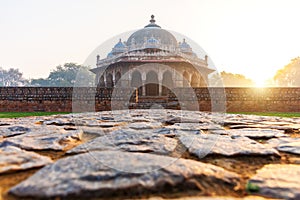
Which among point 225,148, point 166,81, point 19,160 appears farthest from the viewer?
point 166,81

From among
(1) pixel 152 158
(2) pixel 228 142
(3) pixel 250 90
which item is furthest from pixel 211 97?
(1) pixel 152 158

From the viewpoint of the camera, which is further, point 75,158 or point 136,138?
point 136,138

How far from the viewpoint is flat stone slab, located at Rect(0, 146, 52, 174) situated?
947 mm

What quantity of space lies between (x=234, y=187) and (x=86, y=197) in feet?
1.69

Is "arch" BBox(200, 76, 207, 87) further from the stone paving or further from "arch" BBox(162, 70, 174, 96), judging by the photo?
the stone paving

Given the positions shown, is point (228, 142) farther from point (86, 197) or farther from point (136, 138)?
point (86, 197)

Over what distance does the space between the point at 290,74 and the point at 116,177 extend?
132ft

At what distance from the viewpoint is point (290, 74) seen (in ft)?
113

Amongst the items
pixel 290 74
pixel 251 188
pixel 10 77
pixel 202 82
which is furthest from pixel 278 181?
pixel 10 77

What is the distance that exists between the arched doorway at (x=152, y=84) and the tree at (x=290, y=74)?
24.7 meters

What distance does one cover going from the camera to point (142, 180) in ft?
2.64

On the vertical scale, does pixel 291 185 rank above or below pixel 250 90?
below

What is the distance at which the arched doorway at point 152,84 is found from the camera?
17.7 metres

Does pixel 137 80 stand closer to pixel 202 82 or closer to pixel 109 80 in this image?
pixel 109 80
